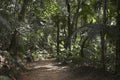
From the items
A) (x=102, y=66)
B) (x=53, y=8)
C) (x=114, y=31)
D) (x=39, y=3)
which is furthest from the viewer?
(x=53, y=8)

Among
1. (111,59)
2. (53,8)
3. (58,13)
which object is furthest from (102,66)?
(58,13)

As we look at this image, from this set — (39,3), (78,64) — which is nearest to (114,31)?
(78,64)

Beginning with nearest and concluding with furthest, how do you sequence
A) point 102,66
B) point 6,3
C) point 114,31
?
1. point 114,31
2. point 102,66
3. point 6,3

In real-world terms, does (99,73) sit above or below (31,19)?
below

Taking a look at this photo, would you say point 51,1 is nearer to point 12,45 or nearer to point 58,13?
point 58,13

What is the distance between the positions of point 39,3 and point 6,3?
3847mm

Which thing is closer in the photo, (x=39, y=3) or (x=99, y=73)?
(x=99, y=73)

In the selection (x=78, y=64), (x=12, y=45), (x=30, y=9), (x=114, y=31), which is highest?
(x=30, y=9)

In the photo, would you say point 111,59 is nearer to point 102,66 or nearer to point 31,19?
point 102,66

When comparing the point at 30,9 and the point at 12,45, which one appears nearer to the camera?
the point at 12,45

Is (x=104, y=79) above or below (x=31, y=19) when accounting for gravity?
below

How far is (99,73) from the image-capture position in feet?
33.2

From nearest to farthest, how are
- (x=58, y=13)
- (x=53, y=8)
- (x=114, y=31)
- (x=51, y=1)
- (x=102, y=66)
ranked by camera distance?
(x=114, y=31) < (x=102, y=66) < (x=51, y=1) < (x=53, y=8) < (x=58, y=13)

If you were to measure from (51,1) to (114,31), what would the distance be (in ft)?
36.9
